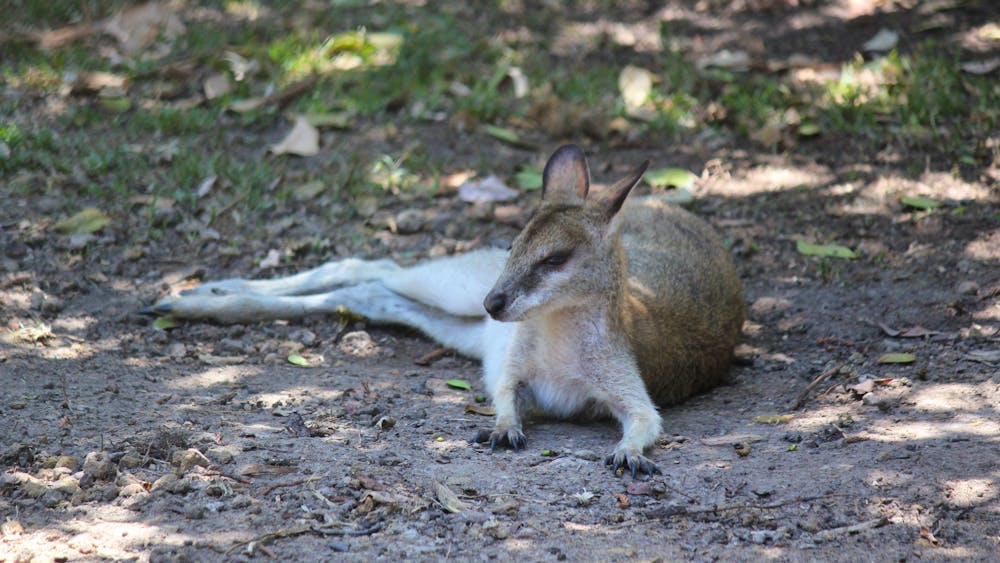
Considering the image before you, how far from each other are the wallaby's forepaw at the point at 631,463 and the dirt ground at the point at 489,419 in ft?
0.20

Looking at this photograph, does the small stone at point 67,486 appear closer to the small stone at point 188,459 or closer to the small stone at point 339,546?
the small stone at point 188,459

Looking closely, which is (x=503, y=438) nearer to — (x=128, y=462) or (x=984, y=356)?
(x=128, y=462)

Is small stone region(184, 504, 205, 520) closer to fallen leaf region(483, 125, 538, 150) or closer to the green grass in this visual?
the green grass

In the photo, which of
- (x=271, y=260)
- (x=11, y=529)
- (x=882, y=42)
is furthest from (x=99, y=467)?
(x=882, y=42)

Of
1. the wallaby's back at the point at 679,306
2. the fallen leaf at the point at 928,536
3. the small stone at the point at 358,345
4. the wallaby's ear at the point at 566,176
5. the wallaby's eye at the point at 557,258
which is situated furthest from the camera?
the small stone at the point at 358,345

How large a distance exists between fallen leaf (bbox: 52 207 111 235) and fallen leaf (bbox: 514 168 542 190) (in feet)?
8.53

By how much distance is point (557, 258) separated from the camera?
464 centimetres

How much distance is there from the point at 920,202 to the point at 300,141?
404cm

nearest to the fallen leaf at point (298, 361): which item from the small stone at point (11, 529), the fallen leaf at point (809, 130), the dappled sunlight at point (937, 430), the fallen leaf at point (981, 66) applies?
the small stone at point (11, 529)

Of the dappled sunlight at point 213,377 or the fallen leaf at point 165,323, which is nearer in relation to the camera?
the dappled sunlight at point 213,377

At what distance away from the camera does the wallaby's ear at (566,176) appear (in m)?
4.97

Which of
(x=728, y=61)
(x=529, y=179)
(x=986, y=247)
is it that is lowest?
(x=529, y=179)

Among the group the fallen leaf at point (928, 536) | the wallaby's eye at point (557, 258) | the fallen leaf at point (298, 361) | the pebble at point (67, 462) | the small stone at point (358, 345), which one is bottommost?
the small stone at point (358, 345)

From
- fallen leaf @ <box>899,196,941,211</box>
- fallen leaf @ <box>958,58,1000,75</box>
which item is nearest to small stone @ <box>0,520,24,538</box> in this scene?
fallen leaf @ <box>899,196,941,211</box>
